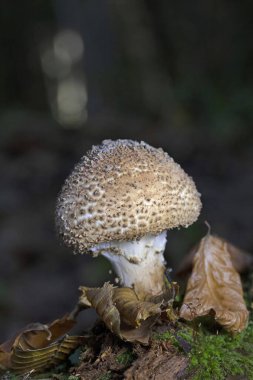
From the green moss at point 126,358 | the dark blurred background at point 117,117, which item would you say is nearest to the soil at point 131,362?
the green moss at point 126,358

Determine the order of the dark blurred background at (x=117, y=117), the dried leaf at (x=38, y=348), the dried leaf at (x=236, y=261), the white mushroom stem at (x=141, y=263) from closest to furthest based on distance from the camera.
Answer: the dried leaf at (x=38, y=348) → the white mushroom stem at (x=141, y=263) → the dried leaf at (x=236, y=261) → the dark blurred background at (x=117, y=117)

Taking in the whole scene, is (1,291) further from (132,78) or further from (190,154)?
(132,78)

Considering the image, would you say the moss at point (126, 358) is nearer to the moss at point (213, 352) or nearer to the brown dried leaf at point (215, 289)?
the moss at point (213, 352)

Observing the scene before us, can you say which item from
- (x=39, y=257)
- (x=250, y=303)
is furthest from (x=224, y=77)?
(x=250, y=303)

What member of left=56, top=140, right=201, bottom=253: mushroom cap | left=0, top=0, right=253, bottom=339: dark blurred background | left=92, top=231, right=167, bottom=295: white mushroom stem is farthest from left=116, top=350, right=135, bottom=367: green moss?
left=0, top=0, right=253, bottom=339: dark blurred background

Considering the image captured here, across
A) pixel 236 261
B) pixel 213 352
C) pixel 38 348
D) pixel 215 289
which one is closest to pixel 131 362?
pixel 213 352

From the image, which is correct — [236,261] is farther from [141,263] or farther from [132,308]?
[132,308]
